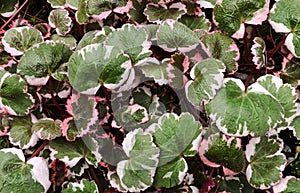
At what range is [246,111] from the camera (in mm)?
1281

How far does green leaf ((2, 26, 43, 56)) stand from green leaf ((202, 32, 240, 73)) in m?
0.43

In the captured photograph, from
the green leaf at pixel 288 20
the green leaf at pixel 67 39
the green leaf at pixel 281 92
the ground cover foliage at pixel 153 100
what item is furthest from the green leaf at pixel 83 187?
the green leaf at pixel 288 20

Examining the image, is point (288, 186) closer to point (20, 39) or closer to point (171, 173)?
point (171, 173)

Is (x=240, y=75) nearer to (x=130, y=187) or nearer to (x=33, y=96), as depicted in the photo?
(x=130, y=187)

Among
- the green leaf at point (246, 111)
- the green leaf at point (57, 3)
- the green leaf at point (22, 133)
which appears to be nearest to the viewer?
the green leaf at point (246, 111)

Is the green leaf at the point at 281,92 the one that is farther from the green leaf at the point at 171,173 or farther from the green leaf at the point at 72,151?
the green leaf at the point at 72,151

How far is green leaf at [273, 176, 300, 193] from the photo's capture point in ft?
4.49

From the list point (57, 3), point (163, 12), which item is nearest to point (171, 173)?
point (163, 12)

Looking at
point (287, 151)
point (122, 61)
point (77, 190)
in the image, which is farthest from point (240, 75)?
point (77, 190)

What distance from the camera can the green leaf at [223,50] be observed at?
1.39m

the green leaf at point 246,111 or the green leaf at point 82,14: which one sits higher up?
the green leaf at point 82,14

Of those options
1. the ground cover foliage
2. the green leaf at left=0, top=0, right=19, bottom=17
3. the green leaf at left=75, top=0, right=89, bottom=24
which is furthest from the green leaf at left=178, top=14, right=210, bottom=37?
the green leaf at left=0, top=0, right=19, bottom=17

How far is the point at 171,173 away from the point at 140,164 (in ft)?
0.25

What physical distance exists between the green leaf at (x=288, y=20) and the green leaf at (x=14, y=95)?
2.06ft
